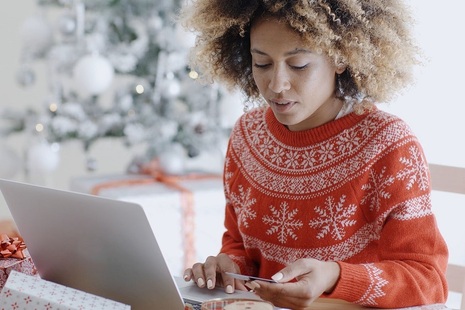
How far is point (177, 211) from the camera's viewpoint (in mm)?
3156

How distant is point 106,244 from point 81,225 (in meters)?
0.05

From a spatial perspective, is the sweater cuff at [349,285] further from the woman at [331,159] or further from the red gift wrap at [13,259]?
the red gift wrap at [13,259]

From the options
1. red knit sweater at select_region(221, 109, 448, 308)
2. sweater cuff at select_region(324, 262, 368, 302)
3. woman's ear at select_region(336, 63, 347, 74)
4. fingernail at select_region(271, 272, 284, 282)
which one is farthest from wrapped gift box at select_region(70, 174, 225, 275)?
fingernail at select_region(271, 272, 284, 282)

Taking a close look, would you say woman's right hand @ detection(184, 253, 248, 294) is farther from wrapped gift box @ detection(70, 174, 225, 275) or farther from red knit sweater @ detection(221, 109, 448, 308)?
wrapped gift box @ detection(70, 174, 225, 275)

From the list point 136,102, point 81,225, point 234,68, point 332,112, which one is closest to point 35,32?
point 136,102

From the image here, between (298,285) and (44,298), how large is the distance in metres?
0.37

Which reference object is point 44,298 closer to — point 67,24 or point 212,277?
point 212,277

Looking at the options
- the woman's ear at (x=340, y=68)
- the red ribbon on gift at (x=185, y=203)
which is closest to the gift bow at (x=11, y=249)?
the woman's ear at (x=340, y=68)

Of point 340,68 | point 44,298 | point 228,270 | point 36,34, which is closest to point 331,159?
point 340,68

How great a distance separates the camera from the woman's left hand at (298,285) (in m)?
1.13

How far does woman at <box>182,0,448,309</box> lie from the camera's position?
4.37ft

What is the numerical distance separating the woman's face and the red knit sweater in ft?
0.37

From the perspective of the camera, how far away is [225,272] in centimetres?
134

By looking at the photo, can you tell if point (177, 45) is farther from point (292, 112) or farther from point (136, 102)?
point (292, 112)
